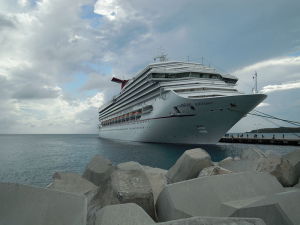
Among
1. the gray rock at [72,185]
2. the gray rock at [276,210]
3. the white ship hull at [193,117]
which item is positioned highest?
the white ship hull at [193,117]

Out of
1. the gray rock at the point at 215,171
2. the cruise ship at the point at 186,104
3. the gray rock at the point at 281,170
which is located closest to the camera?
the gray rock at the point at 215,171

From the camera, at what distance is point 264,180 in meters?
4.64

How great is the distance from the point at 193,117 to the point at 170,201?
1066 inches

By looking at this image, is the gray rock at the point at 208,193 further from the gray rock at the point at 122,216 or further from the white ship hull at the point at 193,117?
the white ship hull at the point at 193,117

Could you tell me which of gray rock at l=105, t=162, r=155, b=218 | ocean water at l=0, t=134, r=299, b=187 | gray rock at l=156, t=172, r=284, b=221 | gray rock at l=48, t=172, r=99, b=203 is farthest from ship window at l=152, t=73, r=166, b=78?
gray rock at l=156, t=172, r=284, b=221

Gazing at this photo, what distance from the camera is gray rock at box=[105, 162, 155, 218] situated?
174 inches

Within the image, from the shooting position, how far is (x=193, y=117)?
3056 cm

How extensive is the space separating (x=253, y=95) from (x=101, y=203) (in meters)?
26.8

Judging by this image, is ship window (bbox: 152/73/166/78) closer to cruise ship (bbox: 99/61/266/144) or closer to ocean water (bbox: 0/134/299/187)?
cruise ship (bbox: 99/61/266/144)

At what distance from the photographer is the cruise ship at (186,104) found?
28.9 m

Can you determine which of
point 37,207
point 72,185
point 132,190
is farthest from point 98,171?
point 37,207

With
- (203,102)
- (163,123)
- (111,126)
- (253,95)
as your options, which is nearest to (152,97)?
(163,123)

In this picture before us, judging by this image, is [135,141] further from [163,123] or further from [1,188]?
[1,188]

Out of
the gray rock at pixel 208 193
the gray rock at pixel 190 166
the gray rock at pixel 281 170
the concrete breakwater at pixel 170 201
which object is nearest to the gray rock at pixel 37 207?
the concrete breakwater at pixel 170 201
